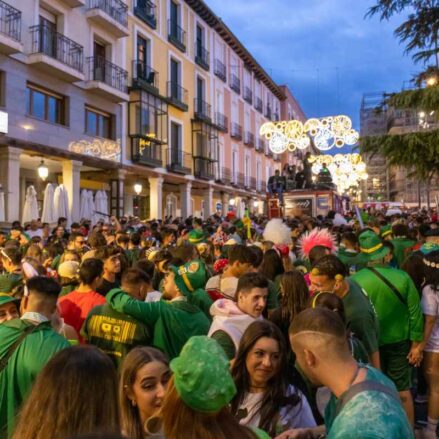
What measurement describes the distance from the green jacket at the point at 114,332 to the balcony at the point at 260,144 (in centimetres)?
3855

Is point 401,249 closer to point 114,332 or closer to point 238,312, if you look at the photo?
point 238,312

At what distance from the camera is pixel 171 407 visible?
1703mm

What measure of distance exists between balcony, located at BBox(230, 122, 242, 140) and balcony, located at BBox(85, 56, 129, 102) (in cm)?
1536

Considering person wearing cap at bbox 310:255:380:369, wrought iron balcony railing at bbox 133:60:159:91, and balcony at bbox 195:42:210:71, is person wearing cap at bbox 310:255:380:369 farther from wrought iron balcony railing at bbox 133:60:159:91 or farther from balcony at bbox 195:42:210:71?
balcony at bbox 195:42:210:71

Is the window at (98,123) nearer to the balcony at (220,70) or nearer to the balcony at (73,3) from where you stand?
the balcony at (73,3)

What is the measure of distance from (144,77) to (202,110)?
288 inches

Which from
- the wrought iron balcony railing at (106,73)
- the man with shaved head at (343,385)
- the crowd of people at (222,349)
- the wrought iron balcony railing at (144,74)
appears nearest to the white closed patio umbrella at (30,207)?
the wrought iron balcony railing at (106,73)

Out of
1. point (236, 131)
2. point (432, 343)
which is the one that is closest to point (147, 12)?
point (236, 131)

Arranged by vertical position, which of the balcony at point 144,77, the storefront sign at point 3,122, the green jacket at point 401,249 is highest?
the balcony at point 144,77

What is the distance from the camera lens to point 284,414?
2662mm

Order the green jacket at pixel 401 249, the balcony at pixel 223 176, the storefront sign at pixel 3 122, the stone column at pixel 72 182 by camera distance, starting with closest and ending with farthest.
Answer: the green jacket at pixel 401 249 < the storefront sign at pixel 3 122 < the stone column at pixel 72 182 < the balcony at pixel 223 176

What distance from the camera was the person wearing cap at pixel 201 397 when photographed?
160 centimetres

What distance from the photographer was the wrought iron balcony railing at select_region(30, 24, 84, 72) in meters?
16.0

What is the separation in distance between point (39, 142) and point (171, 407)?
15.8 metres
